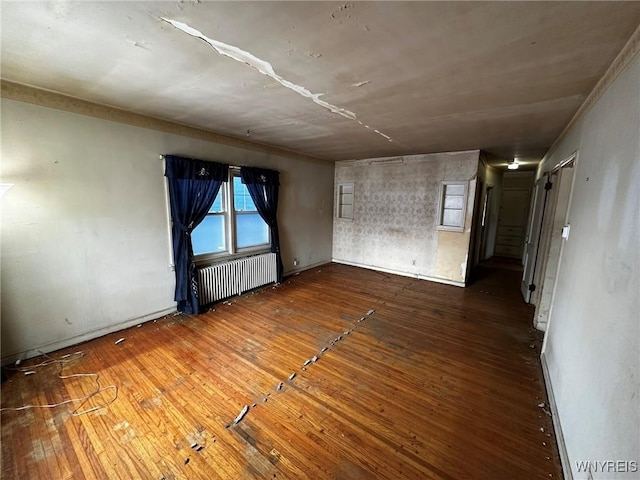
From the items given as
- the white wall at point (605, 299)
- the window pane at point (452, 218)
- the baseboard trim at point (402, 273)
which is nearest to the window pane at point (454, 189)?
the window pane at point (452, 218)

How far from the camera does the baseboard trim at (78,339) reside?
2.49 metres

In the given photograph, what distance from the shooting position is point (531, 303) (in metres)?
4.17

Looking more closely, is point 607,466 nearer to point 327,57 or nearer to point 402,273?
point 327,57

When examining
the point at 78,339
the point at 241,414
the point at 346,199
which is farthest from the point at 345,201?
the point at 78,339

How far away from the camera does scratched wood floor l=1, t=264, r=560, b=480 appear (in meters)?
1.61

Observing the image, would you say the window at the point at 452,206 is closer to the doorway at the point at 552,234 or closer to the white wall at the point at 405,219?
the white wall at the point at 405,219

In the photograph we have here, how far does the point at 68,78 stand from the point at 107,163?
940 mm

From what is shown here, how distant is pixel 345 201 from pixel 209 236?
372cm

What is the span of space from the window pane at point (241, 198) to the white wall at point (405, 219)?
276cm

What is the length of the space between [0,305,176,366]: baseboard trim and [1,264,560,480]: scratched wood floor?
0.11m

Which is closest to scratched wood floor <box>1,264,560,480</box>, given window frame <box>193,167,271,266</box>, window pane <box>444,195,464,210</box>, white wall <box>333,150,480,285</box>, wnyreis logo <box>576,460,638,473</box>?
wnyreis logo <box>576,460,638,473</box>

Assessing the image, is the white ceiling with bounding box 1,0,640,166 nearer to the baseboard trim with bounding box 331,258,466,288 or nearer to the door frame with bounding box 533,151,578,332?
the door frame with bounding box 533,151,578,332

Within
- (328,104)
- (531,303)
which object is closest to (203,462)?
(328,104)

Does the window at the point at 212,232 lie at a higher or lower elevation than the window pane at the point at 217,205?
lower
